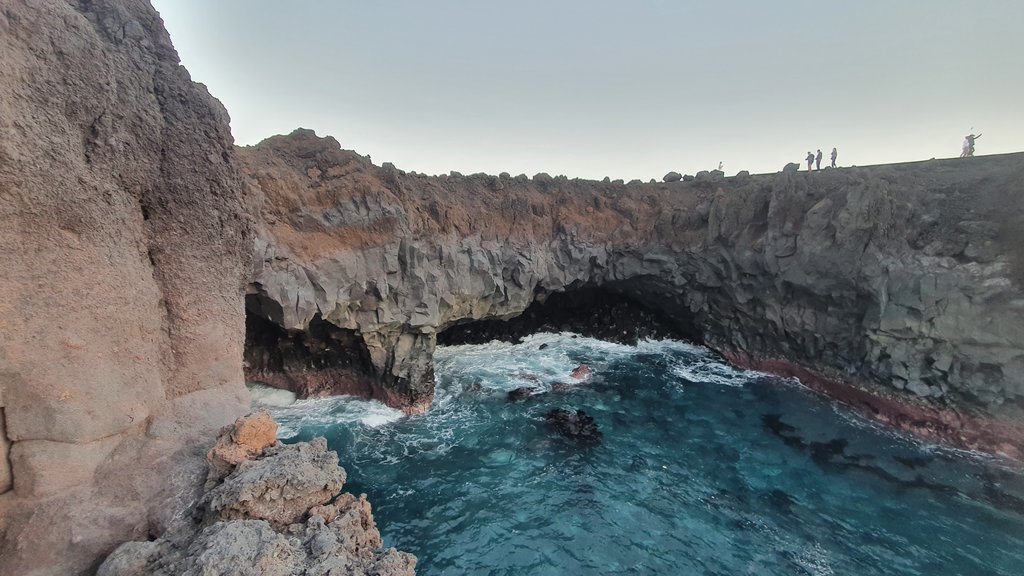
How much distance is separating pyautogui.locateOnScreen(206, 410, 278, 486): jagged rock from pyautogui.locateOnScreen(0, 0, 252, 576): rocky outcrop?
1.19 feet

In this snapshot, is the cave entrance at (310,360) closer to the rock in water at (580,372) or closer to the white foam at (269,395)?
the white foam at (269,395)

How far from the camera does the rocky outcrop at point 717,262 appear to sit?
16219 mm

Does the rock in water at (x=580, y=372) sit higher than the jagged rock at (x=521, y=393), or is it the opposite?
the rock in water at (x=580, y=372)

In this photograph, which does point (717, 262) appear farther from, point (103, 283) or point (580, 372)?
point (103, 283)

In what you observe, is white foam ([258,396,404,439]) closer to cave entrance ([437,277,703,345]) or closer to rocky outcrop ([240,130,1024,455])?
rocky outcrop ([240,130,1024,455])

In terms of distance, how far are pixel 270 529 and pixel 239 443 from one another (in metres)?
1.36

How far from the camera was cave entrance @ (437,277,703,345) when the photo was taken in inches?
1047

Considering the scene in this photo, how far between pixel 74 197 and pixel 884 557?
17.7 meters

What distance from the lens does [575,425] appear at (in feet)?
56.2

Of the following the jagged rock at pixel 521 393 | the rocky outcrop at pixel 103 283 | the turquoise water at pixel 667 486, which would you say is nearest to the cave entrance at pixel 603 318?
the turquoise water at pixel 667 486

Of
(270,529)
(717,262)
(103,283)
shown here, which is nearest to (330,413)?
(103,283)

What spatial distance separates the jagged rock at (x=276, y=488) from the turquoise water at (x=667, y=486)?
6.23m

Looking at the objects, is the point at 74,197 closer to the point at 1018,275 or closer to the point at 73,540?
the point at 73,540

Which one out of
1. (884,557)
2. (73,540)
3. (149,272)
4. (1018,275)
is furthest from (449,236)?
(1018,275)
